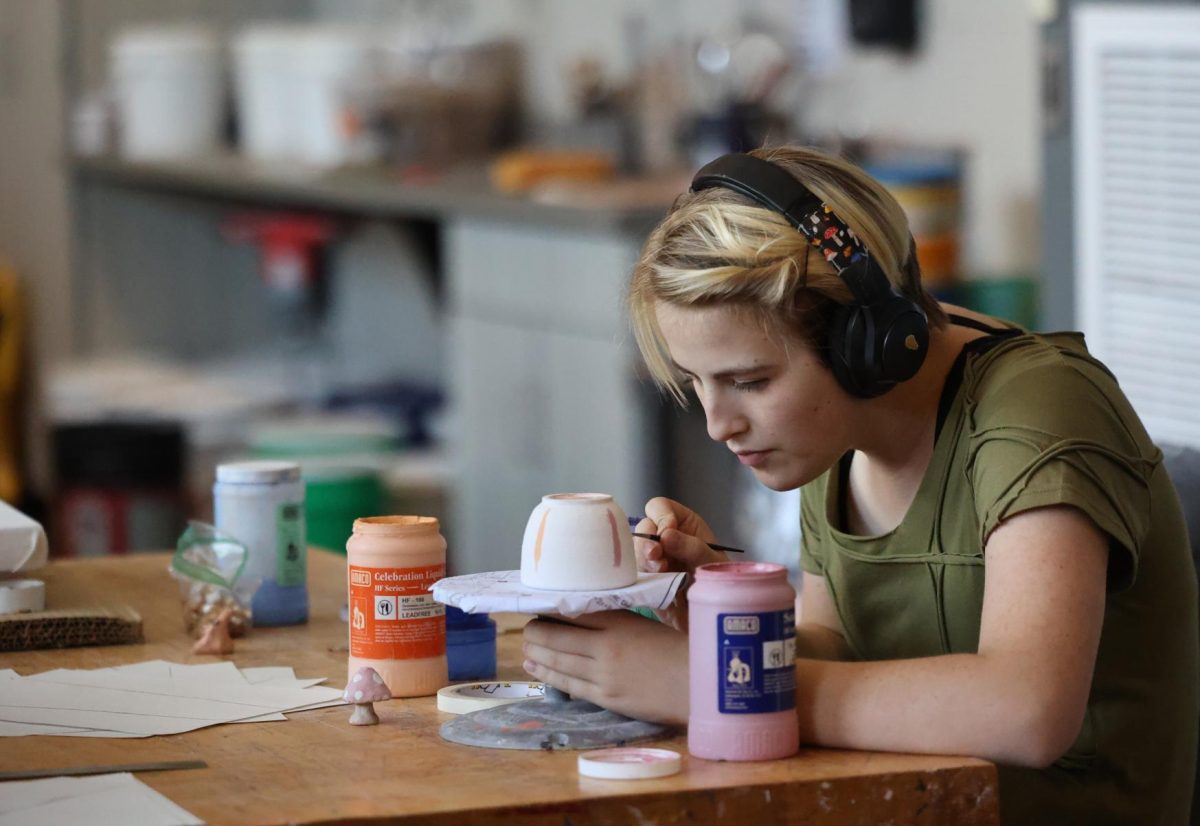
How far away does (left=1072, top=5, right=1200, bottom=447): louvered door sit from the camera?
2.91 meters

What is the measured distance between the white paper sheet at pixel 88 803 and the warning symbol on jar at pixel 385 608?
11.0 inches

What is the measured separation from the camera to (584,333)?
3.94m

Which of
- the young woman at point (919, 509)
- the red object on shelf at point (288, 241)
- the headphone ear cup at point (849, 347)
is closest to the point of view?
the young woman at point (919, 509)

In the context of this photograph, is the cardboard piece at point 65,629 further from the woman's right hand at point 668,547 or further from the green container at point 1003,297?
the green container at point 1003,297

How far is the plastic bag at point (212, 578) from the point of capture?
184cm

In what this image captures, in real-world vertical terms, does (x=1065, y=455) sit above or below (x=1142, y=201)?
below

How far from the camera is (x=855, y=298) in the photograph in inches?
56.8

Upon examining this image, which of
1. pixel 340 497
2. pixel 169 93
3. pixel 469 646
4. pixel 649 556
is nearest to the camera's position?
pixel 649 556

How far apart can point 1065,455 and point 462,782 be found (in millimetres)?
529

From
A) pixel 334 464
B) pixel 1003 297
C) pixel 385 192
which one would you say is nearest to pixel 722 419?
pixel 1003 297

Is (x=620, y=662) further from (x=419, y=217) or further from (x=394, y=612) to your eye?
(x=419, y=217)

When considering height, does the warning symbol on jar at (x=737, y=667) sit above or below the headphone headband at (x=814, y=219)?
below

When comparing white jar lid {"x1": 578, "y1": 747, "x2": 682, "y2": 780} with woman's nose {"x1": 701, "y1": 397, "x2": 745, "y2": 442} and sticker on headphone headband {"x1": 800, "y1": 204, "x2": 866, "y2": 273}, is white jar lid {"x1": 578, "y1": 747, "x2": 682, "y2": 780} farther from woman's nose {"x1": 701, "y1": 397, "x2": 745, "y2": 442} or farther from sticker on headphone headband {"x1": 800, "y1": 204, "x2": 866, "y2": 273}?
sticker on headphone headband {"x1": 800, "y1": 204, "x2": 866, "y2": 273}

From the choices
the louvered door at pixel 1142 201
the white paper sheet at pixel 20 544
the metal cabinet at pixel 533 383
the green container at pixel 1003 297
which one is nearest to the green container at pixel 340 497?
the metal cabinet at pixel 533 383
